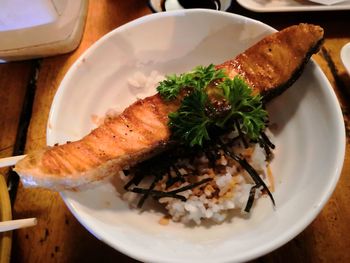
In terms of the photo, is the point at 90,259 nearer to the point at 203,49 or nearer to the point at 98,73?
the point at 98,73

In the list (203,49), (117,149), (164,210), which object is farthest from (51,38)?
(164,210)

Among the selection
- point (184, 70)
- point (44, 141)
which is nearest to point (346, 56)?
point (184, 70)

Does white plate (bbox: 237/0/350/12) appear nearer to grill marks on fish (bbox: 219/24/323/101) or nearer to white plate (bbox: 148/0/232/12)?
white plate (bbox: 148/0/232/12)

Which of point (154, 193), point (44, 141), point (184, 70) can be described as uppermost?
point (184, 70)

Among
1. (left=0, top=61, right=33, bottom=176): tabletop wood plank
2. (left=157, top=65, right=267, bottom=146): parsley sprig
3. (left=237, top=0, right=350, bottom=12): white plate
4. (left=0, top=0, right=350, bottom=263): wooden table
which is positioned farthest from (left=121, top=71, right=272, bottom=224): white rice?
(left=237, top=0, right=350, bottom=12): white plate

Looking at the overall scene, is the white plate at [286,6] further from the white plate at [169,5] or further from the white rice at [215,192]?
the white rice at [215,192]

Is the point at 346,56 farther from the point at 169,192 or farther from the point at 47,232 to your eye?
the point at 47,232
